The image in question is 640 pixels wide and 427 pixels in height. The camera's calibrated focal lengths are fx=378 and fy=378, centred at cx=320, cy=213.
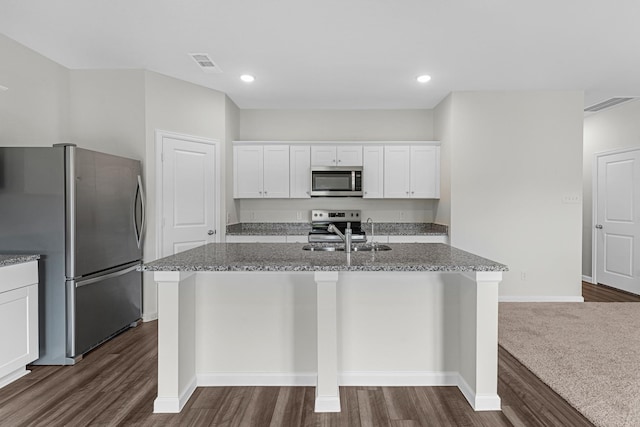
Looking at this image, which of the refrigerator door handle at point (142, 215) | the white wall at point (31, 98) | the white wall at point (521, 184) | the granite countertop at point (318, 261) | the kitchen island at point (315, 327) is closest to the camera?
the granite countertop at point (318, 261)

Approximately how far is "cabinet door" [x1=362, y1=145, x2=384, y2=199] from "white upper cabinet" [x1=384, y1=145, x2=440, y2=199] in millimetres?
68

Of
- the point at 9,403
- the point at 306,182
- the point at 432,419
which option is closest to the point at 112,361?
the point at 9,403

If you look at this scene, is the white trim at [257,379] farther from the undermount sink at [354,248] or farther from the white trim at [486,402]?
the white trim at [486,402]

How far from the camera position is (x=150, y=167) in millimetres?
4004

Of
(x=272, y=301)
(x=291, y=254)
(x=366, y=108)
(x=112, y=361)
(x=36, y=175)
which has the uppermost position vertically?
(x=366, y=108)

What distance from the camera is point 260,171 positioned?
16.9 ft

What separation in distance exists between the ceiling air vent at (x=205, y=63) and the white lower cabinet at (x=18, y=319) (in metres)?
2.22

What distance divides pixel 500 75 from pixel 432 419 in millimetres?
3549

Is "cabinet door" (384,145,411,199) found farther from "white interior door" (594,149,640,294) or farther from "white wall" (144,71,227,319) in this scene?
"white interior door" (594,149,640,294)

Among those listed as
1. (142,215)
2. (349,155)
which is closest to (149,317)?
(142,215)

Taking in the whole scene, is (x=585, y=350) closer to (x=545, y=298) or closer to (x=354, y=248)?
(x=545, y=298)

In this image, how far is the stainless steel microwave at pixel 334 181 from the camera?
510cm

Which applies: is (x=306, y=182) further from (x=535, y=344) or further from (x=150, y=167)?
(x=535, y=344)

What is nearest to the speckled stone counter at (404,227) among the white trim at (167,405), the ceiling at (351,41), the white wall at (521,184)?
the white wall at (521,184)
